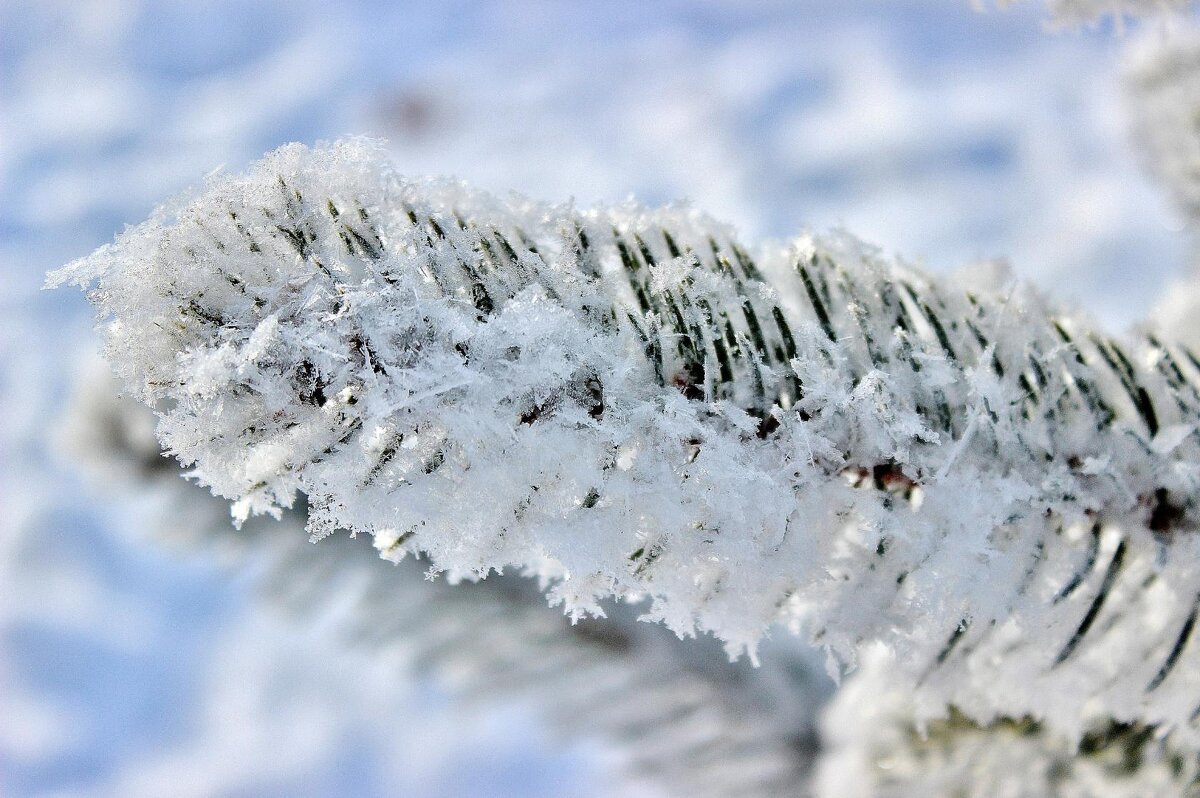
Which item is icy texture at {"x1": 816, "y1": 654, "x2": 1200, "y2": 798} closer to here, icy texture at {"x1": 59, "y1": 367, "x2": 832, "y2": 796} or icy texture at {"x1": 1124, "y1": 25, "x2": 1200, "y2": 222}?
icy texture at {"x1": 59, "y1": 367, "x2": 832, "y2": 796}

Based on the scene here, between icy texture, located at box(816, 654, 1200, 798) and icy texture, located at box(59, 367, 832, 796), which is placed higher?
icy texture, located at box(59, 367, 832, 796)

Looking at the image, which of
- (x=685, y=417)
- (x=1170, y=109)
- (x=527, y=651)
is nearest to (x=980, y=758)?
(x=527, y=651)

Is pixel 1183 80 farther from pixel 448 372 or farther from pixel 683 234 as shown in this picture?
pixel 448 372

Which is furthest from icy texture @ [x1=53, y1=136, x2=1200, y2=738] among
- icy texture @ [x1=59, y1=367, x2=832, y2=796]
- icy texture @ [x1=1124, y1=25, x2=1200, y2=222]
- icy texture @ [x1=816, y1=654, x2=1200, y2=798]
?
icy texture @ [x1=59, y1=367, x2=832, y2=796]

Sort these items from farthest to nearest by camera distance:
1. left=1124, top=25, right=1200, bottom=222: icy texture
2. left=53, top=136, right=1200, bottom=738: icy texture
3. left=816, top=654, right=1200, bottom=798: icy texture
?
left=1124, top=25, right=1200, bottom=222: icy texture < left=816, top=654, right=1200, bottom=798: icy texture < left=53, top=136, right=1200, bottom=738: icy texture

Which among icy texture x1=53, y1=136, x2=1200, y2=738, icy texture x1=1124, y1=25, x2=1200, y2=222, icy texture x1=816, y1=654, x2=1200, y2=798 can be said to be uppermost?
icy texture x1=1124, y1=25, x2=1200, y2=222

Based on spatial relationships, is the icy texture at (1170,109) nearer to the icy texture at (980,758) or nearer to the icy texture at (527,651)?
the icy texture at (980,758)

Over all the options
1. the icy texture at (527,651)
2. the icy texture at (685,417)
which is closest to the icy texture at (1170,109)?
the icy texture at (685,417)
